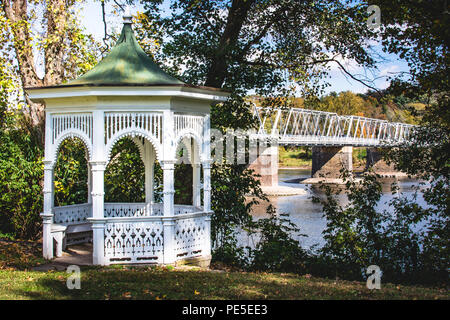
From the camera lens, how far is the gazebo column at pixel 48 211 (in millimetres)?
10258

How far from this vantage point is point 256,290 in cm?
763

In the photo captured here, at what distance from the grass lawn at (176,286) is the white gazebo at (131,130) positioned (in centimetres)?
53

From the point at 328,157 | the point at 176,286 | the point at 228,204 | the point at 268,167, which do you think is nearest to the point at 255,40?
the point at 228,204

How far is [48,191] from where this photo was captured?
10320mm

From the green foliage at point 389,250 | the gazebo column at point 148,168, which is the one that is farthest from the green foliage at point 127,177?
the green foliage at point 389,250

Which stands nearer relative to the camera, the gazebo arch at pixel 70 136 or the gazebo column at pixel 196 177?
the gazebo arch at pixel 70 136

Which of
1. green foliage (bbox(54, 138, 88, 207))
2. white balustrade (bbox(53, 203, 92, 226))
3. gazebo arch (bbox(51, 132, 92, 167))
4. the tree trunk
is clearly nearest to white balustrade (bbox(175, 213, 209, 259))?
gazebo arch (bbox(51, 132, 92, 167))

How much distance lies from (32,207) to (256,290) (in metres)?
8.14

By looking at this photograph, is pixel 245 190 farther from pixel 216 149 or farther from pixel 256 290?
pixel 256 290

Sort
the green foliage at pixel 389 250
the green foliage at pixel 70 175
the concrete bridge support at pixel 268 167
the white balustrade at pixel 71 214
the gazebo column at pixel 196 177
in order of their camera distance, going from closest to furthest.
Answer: the green foliage at pixel 389 250
the gazebo column at pixel 196 177
the white balustrade at pixel 71 214
the green foliage at pixel 70 175
the concrete bridge support at pixel 268 167

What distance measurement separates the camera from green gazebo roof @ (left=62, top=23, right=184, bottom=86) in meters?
9.61

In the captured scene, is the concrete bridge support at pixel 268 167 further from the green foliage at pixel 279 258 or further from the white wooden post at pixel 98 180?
the white wooden post at pixel 98 180

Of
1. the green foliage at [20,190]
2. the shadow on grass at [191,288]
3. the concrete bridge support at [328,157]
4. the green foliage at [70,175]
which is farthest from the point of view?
the concrete bridge support at [328,157]

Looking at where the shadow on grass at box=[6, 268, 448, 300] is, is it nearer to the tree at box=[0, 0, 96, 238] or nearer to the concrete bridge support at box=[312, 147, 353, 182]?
the tree at box=[0, 0, 96, 238]
